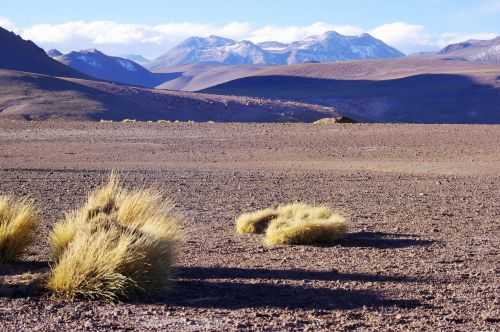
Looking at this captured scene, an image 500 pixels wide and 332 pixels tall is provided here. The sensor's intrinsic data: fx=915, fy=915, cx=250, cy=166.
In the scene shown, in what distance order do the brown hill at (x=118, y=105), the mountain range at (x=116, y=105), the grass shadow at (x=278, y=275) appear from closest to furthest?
the grass shadow at (x=278, y=275), the mountain range at (x=116, y=105), the brown hill at (x=118, y=105)

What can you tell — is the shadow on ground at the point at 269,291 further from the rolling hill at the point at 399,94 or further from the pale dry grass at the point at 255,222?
the rolling hill at the point at 399,94

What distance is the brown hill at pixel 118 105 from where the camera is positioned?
7150cm

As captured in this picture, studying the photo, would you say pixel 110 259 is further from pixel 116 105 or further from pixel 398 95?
pixel 398 95

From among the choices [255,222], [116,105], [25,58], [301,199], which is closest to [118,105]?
[116,105]

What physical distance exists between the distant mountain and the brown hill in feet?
79.4

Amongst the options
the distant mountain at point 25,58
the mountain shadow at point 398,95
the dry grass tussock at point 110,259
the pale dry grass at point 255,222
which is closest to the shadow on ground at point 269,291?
the dry grass tussock at point 110,259

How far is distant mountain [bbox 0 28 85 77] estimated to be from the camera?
378ft

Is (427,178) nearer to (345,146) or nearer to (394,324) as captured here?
(345,146)

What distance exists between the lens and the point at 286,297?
9.02m

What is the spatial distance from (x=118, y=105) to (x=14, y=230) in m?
69.0

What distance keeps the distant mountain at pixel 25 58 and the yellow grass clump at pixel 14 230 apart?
339ft

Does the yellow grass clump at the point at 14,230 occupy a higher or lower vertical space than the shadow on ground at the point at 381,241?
higher

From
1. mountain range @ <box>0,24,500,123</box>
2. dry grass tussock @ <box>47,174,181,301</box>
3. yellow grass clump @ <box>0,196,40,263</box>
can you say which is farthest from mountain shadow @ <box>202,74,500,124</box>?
dry grass tussock @ <box>47,174,181,301</box>

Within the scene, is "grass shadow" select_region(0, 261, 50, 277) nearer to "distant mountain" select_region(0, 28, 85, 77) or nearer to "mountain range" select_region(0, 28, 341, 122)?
"mountain range" select_region(0, 28, 341, 122)
